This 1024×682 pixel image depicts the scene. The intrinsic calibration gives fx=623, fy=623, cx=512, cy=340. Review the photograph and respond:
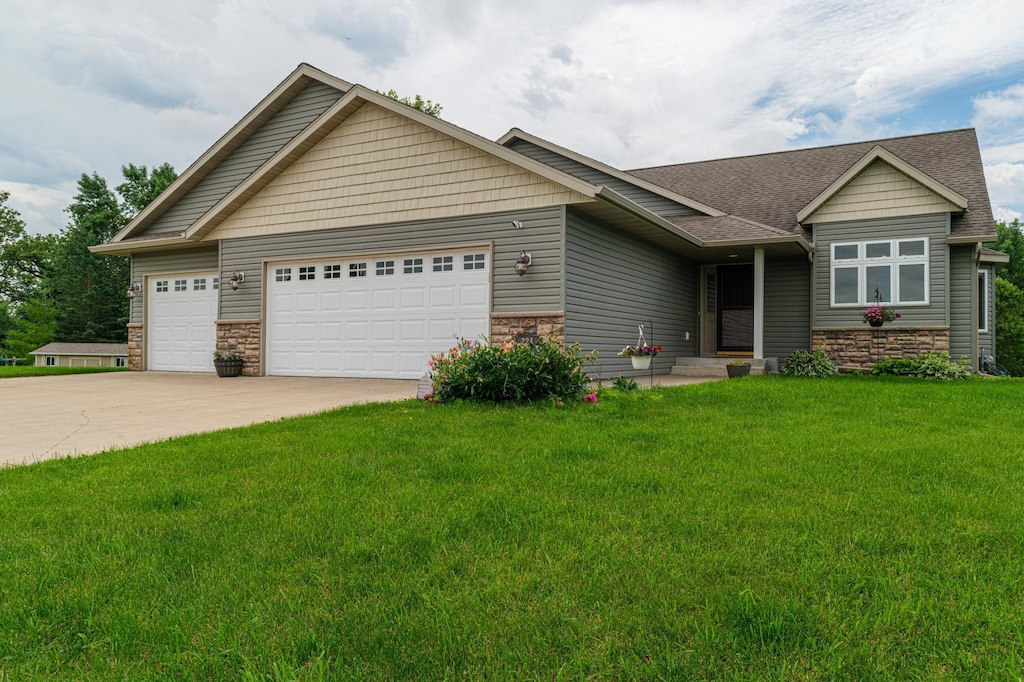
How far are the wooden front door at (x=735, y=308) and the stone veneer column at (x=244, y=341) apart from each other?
10.7 m

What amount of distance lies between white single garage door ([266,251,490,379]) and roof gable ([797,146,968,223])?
758cm

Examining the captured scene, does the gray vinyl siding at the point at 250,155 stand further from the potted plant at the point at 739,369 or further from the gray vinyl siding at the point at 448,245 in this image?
the potted plant at the point at 739,369

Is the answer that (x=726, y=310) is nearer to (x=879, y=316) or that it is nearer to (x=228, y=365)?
(x=879, y=316)

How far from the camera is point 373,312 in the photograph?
11523mm

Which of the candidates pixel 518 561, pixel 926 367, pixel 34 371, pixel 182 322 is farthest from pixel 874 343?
pixel 34 371

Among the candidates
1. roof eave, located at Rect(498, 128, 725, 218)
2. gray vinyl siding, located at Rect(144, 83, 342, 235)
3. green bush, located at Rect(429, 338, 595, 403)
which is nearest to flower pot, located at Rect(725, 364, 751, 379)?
roof eave, located at Rect(498, 128, 725, 218)

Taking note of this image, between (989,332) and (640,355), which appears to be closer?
(640,355)

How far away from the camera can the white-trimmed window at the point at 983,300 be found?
14.8 meters

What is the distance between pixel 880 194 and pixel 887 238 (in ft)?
2.93

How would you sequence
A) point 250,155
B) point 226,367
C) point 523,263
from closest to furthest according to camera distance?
point 523,263 < point 226,367 < point 250,155

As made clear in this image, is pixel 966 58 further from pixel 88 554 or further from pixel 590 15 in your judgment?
Result: pixel 88 554

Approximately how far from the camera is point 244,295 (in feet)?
42.1

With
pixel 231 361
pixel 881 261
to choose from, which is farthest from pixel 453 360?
pixel 881 261

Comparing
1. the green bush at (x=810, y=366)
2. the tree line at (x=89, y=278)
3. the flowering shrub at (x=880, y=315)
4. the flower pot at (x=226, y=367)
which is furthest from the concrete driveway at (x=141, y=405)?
the tree line at (x=89, y=278)
